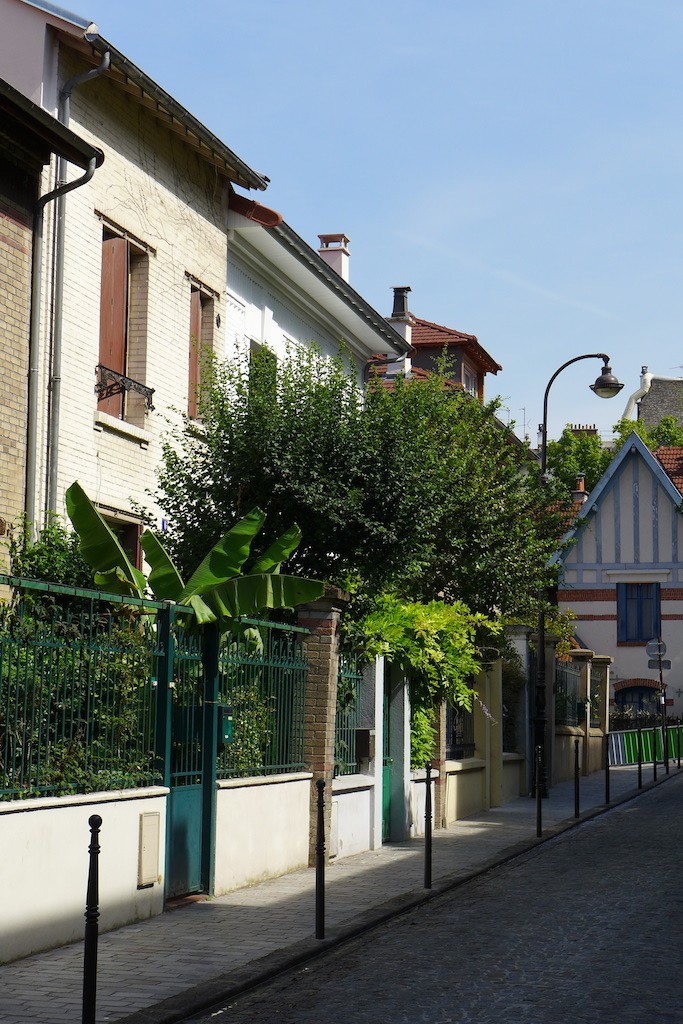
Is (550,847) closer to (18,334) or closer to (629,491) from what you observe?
(18,334)

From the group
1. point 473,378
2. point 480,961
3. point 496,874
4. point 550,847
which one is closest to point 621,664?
point 473,378

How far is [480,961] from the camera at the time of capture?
31.1 ft

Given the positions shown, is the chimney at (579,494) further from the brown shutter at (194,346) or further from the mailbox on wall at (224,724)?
the mailbox on wall at (224,724)

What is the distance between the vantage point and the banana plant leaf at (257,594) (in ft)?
43.7

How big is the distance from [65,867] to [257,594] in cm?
434

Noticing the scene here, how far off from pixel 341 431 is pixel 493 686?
7756 mm

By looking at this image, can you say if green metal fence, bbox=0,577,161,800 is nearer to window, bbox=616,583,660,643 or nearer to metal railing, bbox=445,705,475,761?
metal railing, bbox=445,705,475,761

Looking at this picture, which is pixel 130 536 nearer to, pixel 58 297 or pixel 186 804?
pixel 58 297

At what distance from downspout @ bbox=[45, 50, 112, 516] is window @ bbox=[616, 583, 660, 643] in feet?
120

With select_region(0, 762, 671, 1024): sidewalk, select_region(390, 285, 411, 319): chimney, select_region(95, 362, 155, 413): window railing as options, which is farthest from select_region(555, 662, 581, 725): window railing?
select_region(95, 362, 155, 413): window railing

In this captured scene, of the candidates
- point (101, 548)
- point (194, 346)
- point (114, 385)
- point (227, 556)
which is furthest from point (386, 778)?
point (194, 346)

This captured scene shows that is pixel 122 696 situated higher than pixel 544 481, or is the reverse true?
pixel 544 481

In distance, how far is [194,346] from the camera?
20453 mm

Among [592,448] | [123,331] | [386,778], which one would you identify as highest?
[592,448]
